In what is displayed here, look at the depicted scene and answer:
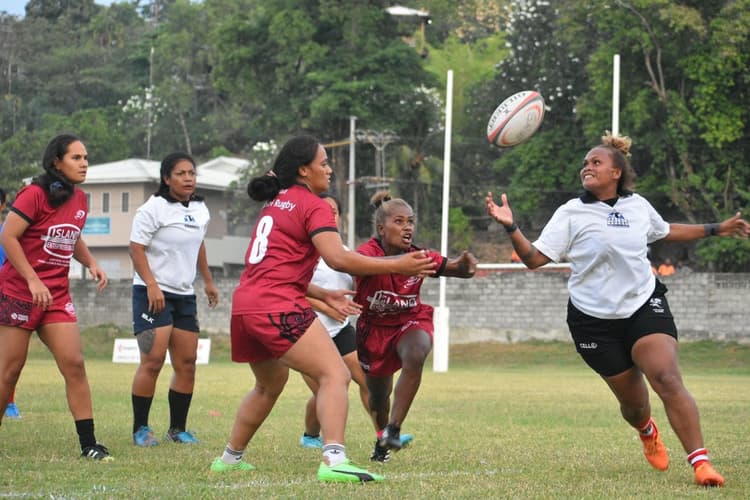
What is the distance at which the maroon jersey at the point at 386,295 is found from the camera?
358 inches

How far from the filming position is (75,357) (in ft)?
29.1

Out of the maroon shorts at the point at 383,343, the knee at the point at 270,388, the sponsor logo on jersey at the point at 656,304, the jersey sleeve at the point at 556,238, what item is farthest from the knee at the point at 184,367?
the sponsor logo on jersey at the point at 656,304

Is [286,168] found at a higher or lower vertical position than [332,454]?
higher

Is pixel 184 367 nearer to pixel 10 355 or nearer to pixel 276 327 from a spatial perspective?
pixel 10 355

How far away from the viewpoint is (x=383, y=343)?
923 cm

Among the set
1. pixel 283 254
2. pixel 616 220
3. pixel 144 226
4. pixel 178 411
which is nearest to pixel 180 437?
pixel 178 411

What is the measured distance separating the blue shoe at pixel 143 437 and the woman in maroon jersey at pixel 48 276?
3.47 ft

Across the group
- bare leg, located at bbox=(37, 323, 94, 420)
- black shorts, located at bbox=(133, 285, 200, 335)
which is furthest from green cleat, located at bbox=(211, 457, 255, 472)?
black shorts, located at bbox=(133, 285, 200, 335)

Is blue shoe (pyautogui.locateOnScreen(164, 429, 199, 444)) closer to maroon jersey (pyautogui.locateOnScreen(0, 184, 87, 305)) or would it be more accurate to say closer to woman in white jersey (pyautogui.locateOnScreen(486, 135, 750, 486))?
maroon jersey (pyautogui.locateOnScreen(0, 184, 87, 305))

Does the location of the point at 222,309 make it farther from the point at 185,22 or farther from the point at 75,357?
the point at 185,22

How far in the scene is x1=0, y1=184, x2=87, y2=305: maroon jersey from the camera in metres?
8.84

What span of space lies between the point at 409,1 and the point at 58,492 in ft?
184

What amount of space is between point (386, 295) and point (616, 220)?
1979 millimetres

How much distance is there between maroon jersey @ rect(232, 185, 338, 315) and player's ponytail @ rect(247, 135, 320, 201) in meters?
0.10
